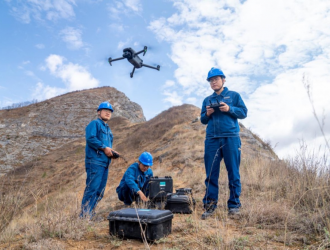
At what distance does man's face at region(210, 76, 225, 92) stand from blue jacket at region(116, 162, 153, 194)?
1.97 meters

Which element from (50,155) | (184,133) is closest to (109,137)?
(184,133)

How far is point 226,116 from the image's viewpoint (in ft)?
13.0

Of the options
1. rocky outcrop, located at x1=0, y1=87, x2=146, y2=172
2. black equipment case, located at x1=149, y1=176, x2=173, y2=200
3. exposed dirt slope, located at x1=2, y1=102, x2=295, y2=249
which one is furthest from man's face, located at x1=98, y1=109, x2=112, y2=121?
rocky outcrop, located at x1=0, y1=87, x2=146, y2=172

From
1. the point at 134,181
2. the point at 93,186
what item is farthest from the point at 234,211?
the point at 93,186

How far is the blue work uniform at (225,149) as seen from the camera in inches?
150

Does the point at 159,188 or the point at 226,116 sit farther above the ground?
the point at 226,116

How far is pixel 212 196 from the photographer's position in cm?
389

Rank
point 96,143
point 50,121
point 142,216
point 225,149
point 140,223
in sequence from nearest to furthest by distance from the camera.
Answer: point 140,223
point 142,216
point 225,149
point 96,143
point 50,121

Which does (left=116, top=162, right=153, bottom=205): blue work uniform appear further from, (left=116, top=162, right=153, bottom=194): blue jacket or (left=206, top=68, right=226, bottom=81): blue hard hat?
(left=206, top=68, right=226, bottom=81): blue hard hat

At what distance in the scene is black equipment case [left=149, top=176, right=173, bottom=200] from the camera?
4.50 m

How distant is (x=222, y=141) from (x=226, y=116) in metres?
0.38

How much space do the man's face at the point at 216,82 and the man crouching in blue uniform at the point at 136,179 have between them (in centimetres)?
167

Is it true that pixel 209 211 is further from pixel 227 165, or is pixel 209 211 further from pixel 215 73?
pixel 215 73

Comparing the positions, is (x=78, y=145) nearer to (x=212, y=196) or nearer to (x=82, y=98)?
(x=82, y=98)
